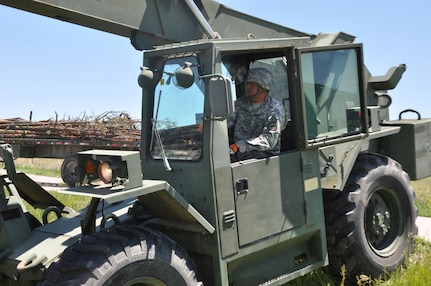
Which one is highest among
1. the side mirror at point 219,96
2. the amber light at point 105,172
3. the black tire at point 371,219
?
the side mirror at point 219,96

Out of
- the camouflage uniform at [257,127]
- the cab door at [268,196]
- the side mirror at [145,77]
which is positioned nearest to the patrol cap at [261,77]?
the camouflage uniform at [257,127]

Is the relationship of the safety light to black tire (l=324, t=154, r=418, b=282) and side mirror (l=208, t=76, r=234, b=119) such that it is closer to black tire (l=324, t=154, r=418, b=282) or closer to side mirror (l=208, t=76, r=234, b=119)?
side mirror (l=208, t=76, r=234, b=119)

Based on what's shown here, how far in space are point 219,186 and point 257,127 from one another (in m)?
0.97

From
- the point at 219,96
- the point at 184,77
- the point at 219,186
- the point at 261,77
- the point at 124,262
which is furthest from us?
the point at 261,77

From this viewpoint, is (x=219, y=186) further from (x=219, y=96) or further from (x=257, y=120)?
(x=257, y=120)

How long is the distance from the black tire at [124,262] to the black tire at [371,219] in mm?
1872

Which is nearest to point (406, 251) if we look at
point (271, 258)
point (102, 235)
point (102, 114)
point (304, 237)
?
point (304, 237)

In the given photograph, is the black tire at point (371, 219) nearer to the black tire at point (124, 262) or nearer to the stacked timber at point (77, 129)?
the black tire at point (124, 262)

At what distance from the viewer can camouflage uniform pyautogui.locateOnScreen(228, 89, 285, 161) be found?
4.46 m

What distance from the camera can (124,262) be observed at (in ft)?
11.7

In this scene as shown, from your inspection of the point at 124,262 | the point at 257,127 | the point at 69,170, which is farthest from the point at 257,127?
the point at 69,170

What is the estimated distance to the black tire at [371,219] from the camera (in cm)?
514

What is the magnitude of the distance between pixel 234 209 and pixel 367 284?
2.07 m

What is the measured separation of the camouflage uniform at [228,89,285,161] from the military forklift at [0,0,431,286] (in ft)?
0.43
